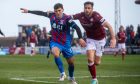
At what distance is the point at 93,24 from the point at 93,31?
318mm

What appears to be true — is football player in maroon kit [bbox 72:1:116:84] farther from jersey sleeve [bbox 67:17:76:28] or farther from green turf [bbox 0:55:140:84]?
green turf [bbox 0:55:140:84]

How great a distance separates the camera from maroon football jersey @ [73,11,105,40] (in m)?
14.8

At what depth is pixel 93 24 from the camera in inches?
591

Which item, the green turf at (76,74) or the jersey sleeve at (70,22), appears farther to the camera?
the jersey sleeve at (70,22)

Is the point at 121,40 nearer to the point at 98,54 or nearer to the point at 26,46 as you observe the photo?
the point at 26,46

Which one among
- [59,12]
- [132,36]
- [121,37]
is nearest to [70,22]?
[59,12]

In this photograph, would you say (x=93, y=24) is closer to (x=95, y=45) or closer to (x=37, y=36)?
(x=95, y=45)

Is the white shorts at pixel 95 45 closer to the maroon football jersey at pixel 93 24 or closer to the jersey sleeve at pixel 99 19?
the maroon football jersey at pixel 93 24

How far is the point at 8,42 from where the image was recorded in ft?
211

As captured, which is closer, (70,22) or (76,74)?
(70,22)

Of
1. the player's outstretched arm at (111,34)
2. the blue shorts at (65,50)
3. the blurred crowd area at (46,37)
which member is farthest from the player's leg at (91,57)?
the blurred crowd area at (46,37)

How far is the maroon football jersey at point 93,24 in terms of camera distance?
1484cm

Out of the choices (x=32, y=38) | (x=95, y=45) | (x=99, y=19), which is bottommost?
(x=32, y=38)

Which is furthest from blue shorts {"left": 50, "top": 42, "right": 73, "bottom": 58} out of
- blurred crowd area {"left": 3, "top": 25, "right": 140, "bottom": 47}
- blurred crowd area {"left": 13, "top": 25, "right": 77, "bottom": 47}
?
blurred crowd area {"left": 13, "top": 25, "right": 77, "bottom": 47}
